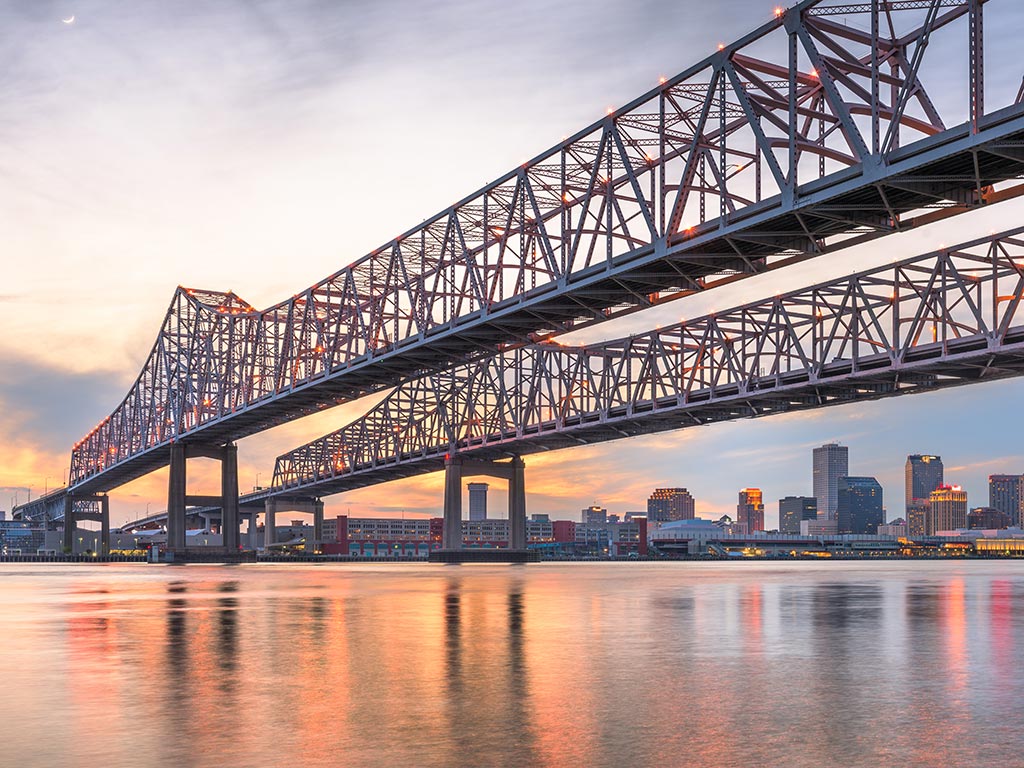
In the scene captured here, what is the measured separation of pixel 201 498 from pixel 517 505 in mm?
36437

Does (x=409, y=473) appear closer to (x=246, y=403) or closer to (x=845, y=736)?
(x=246, y=403)

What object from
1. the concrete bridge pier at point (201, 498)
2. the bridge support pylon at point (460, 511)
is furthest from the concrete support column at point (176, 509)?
the bridge support pylon at point (460, 511)

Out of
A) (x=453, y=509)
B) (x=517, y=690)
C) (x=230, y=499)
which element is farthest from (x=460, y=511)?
(x=517, y=690)

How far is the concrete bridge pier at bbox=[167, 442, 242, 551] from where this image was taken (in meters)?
132

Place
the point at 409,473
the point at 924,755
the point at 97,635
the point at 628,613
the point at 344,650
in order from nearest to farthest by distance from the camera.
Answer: the point at 924,755
the point at 344,650
the point at 97,635
the point at 628,613
the point at 409,473

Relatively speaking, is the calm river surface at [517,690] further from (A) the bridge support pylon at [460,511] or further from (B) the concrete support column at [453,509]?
(B) the concrete support column at [453,509]

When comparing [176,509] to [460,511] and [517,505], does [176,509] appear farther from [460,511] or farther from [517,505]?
[517,505]

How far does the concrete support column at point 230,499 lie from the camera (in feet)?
433

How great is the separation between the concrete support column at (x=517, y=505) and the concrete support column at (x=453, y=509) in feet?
20.9

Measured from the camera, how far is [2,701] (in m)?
14.0

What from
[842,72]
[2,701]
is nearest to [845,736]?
[2,701]

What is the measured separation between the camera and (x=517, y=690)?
14492mm

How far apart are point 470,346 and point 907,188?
38343 mm

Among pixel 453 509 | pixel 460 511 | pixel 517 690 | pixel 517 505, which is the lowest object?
pixel 460 511
